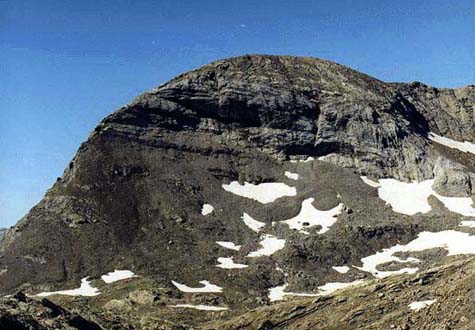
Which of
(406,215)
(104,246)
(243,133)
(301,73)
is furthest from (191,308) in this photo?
(301,73)

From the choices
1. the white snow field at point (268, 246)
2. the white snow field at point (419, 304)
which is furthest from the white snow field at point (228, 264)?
the white snow field at point (419, 304)

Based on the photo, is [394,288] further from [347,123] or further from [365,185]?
[347,123]

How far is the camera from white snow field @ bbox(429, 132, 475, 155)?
505 ft

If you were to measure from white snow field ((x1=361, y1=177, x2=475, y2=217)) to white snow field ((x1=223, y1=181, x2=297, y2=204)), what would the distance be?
58.5 feet

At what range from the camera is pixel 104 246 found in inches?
4003

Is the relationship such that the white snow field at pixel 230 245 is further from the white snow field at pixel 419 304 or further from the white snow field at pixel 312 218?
the white snow field at pixel 419 304

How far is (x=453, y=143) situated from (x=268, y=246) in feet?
239

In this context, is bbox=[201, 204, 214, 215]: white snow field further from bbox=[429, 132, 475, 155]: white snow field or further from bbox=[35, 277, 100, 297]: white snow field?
bbox=[429, 132, 475, 155]: white snow field

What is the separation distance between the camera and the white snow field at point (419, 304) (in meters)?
35.8

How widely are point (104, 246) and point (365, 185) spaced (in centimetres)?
5524

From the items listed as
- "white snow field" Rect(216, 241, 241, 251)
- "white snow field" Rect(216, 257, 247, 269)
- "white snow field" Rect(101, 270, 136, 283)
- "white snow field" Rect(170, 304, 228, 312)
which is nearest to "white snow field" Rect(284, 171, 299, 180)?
"white snow field" Rect(216, 241, 241, 251)

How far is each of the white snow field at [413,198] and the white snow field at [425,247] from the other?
9.41 metres

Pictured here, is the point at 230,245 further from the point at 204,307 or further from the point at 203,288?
the point at 204,307

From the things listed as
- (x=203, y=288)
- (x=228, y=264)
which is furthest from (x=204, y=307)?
(x=228, y=264)
